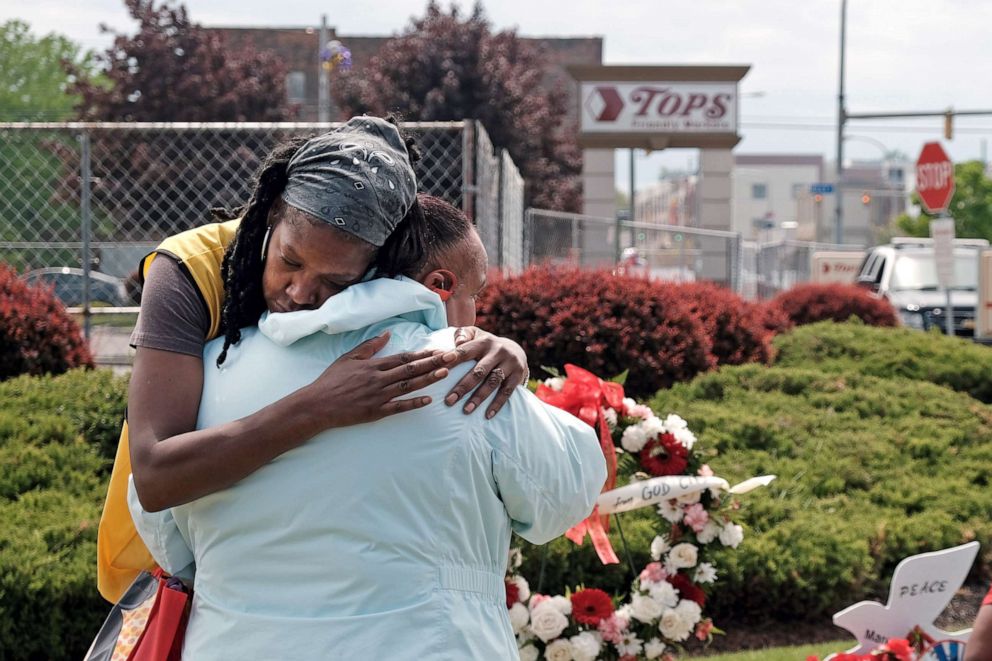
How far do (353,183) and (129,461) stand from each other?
73cm

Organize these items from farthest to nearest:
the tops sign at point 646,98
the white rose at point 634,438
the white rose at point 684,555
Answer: the tops sign at point 646,98, the white rose at point 684,555, the white rose at point 634,438

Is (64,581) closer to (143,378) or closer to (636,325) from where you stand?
(143,378)

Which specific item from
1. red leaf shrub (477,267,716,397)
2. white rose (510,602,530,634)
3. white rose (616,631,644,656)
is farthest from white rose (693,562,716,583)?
red leaf shrub (477,267,716,397)

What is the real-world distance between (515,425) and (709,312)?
694 centimetres

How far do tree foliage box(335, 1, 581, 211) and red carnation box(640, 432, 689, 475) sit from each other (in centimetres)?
2049

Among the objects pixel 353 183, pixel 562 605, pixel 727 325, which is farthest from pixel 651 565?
pixel 727 325

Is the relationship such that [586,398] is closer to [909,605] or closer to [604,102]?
[909,605]

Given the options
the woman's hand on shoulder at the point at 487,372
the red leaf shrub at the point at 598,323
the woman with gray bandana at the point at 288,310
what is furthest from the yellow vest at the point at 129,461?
the red leaf shrub at the point at 598,323

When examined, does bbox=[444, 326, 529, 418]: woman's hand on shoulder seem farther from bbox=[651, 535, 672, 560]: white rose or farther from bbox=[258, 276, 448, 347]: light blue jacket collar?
bbox=[651, 535, 672, 560]: white rose

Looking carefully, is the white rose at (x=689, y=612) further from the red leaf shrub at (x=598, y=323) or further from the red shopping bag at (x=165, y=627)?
the red leaf shrub at (x=598, y=323)

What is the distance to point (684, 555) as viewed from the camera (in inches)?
171

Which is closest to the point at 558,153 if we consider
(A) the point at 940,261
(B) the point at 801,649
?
(A) the point at 940,261

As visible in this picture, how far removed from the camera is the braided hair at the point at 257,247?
2.02 m

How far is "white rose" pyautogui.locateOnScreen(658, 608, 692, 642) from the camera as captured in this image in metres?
4.22
